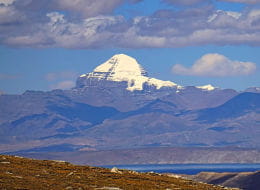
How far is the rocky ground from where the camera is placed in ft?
199

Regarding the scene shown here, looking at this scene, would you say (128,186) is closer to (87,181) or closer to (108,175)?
(87,181)

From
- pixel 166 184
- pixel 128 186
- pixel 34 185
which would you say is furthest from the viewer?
pixel 166 184

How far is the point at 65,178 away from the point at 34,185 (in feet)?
28.0

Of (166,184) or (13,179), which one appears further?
(166,184)

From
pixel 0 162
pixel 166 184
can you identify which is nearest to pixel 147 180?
pixel 166 184

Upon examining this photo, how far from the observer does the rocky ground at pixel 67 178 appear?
6078 centimetres

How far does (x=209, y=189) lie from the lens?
7538cm

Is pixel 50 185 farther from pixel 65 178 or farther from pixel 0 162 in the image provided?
pixel 0 162

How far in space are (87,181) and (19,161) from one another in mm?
17560

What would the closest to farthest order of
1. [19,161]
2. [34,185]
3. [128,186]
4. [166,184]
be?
[34,185]
[128,186]
[166,184]
[19,161]

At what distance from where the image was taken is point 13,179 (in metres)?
62.2

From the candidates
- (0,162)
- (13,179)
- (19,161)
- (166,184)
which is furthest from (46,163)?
(13,179)

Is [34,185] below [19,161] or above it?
below

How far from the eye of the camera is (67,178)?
6800 cm
